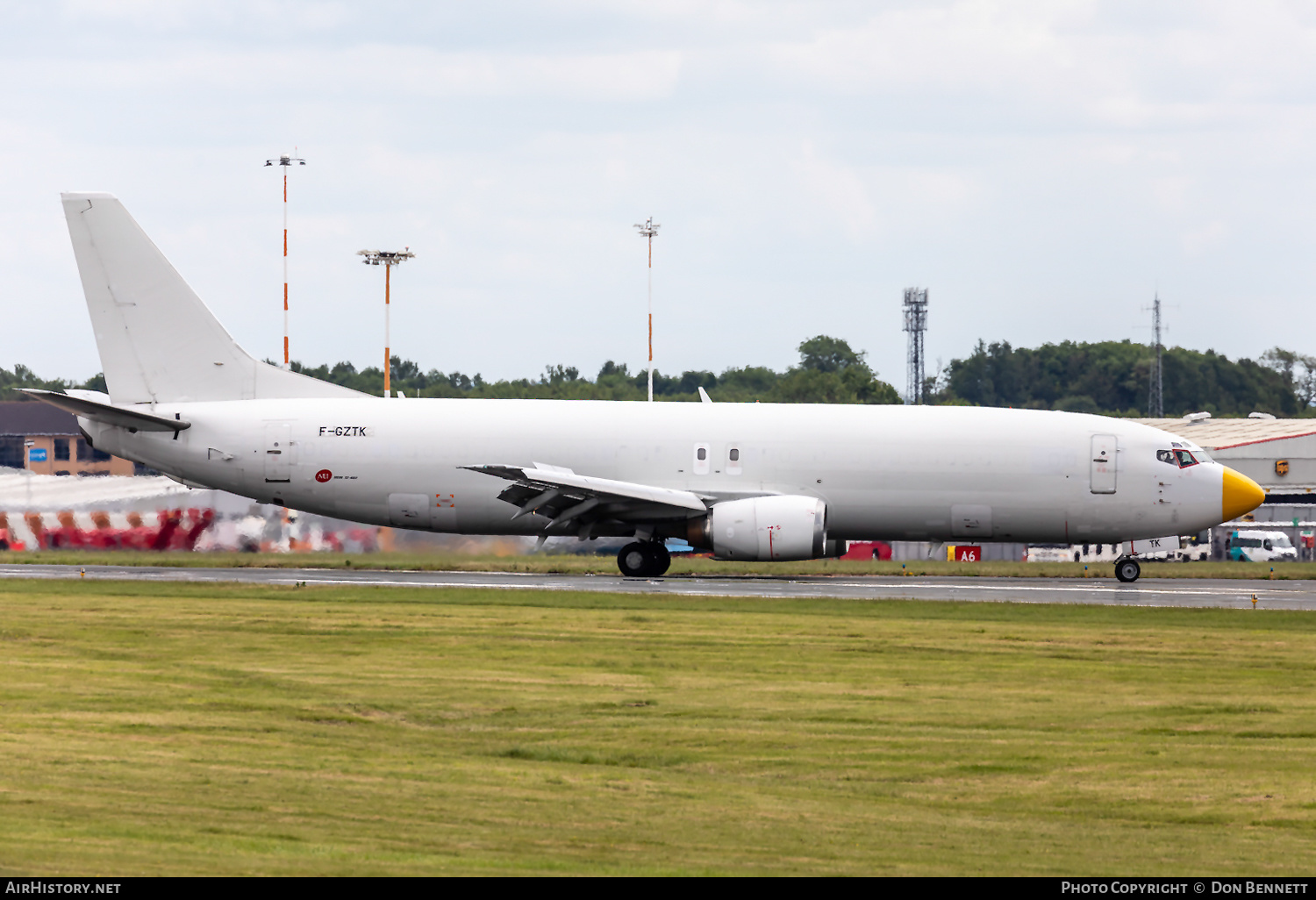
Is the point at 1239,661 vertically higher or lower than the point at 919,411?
lower

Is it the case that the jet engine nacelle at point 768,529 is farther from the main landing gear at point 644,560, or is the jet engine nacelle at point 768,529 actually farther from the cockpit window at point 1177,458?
the cockpit window at point 1177,458

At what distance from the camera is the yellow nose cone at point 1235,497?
37656 mm

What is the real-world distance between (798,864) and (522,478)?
2526 centimetres

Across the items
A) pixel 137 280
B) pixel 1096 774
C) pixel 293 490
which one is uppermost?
pixel 137 280

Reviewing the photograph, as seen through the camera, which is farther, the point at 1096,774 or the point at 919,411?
the point at 919,411

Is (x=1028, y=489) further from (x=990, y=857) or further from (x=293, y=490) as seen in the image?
(x=990, y=857)

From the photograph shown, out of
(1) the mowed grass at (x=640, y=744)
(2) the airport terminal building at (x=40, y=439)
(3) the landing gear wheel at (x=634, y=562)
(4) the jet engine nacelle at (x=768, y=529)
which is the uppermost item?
(2) the airport terminal building at (x=40, y=439)

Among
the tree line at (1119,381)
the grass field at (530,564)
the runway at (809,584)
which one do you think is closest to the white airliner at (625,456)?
the runway at (809,584)

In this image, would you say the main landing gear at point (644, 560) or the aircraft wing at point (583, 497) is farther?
the main landing gear at point (644, 560)

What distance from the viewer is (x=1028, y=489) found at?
37156 millimetres

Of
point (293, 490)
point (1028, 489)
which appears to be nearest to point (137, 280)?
point (293, 490)

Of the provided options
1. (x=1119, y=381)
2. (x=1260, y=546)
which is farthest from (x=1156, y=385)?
(x=1260, y=546)

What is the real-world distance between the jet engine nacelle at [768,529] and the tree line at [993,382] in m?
49.5

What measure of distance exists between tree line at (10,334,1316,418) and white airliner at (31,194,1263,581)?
47449mm
